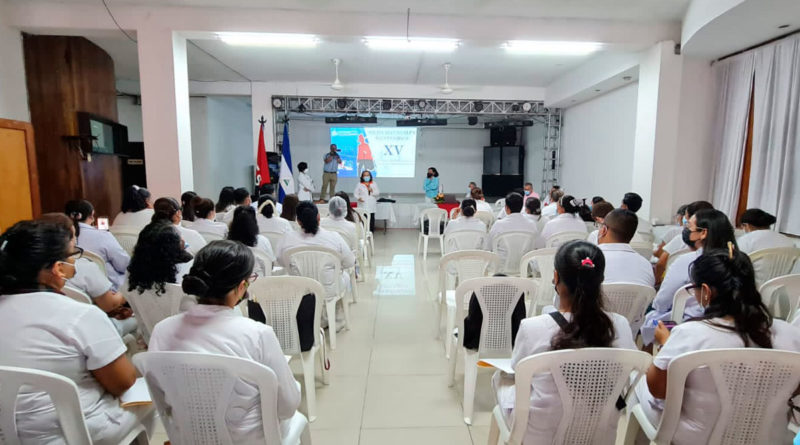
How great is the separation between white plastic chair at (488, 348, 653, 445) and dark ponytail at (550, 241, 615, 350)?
0.07 metres

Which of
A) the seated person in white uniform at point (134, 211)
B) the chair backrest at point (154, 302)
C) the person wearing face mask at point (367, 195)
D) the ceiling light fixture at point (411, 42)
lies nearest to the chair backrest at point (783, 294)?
the chair backrest at point (154, 302)

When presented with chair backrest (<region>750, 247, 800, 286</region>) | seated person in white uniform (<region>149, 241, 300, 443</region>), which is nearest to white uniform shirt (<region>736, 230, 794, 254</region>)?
chair backrest (<region>750, 247, 800, 286</region>)

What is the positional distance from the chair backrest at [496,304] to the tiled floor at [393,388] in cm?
43

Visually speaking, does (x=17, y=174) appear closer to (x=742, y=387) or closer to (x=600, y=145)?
(x=742, y=387)

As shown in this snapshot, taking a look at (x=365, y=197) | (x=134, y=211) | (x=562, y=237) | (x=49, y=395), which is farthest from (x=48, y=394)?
(x=365, y=197)

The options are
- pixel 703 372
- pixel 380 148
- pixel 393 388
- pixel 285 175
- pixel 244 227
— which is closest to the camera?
pixel 703 372

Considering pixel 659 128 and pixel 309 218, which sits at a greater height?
pixel 659 128

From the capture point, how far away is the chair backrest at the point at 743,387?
1.29 meters

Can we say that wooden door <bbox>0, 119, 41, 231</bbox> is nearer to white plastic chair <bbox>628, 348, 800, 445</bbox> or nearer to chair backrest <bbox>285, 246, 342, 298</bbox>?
chair backrest <bbox>285, 246, 342, 298</bbox>

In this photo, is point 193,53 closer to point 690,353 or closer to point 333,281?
point 333,281

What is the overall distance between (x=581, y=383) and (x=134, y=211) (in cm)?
436

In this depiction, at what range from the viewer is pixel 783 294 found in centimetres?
250

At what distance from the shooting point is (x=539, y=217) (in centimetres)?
585

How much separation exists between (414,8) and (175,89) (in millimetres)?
2993
